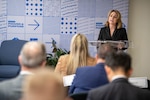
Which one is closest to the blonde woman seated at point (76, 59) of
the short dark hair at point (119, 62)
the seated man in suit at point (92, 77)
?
the seated man in suit at point (92, 77)

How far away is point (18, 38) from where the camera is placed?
6320 mm

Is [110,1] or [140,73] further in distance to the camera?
[140,73]

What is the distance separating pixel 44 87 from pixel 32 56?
0.99 m

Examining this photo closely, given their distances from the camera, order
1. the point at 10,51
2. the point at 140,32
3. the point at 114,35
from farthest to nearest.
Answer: the point at 140,32 < the point at 10,51 < the point at 114,35

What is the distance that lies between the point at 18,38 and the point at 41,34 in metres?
0.55

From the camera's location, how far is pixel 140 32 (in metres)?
6.57

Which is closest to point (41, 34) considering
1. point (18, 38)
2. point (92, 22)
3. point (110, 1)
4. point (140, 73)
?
point (18, 38)

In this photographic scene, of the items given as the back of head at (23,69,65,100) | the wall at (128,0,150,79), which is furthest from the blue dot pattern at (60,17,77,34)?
the back of head at (23,69,65,100)

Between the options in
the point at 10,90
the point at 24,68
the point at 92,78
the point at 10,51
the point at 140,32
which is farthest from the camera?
the point at 140,32

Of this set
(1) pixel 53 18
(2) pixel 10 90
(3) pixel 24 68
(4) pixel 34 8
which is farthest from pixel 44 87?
(4) pixel 34 8

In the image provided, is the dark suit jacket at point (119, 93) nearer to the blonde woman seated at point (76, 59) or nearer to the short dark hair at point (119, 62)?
the short dark hair at point (119, 62)

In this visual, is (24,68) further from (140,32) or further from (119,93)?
(140,32)

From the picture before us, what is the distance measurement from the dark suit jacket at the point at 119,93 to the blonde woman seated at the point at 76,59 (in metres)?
1.34

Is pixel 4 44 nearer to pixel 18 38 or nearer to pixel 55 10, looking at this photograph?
pixel 18 38
